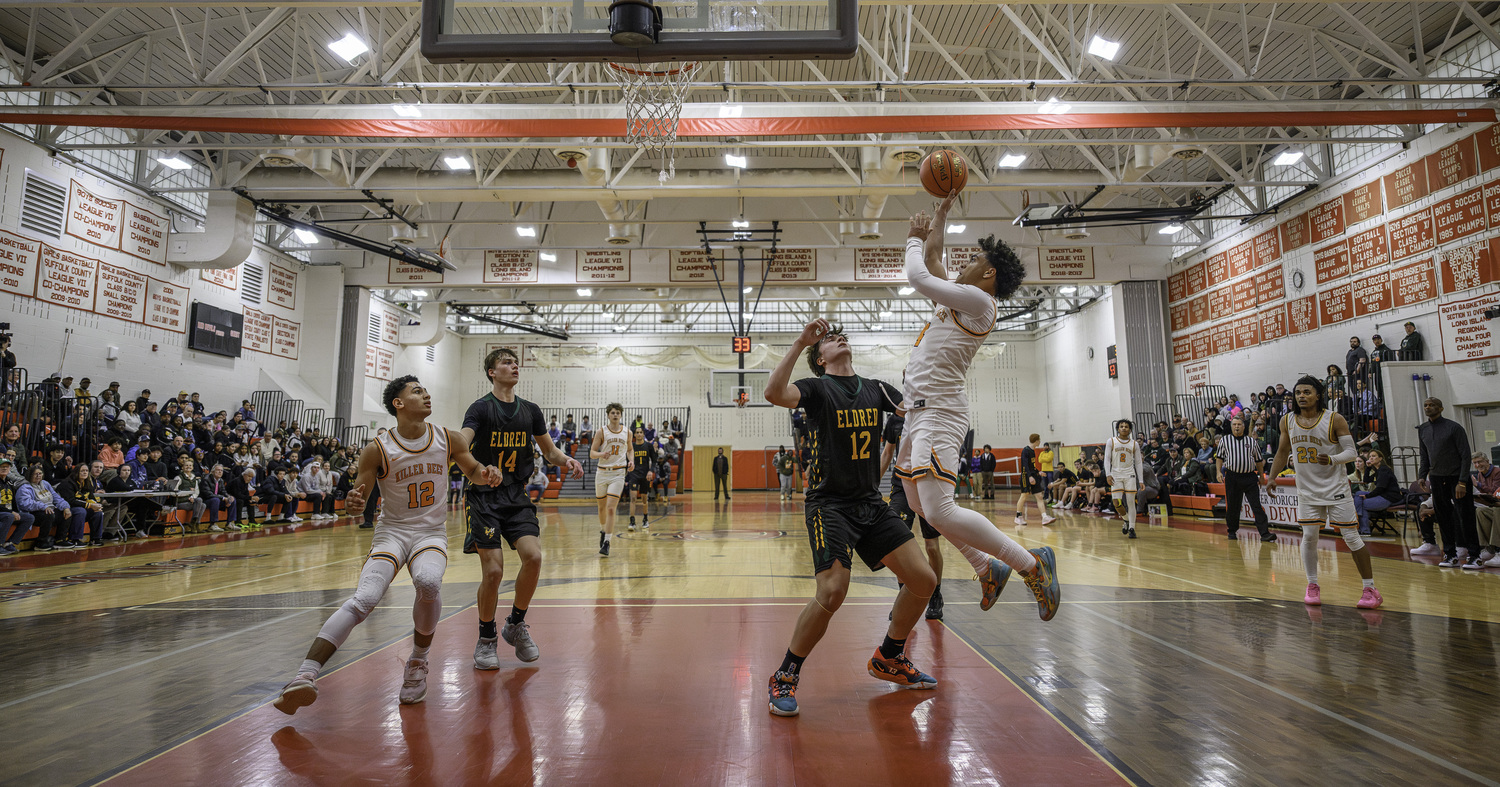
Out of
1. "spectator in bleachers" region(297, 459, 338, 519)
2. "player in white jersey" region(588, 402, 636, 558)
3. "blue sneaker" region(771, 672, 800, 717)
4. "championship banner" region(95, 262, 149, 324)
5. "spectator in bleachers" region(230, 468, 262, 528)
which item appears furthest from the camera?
"spectator in bleachers" region(297, 459, 338, 519)

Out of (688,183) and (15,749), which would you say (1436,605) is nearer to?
(15,749)

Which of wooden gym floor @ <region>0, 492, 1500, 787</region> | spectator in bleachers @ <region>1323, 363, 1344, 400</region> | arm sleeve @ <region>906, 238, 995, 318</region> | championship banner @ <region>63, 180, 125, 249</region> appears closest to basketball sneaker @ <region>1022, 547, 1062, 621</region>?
wooden gym floor @ <region>0, 492, 1500, 787</region>

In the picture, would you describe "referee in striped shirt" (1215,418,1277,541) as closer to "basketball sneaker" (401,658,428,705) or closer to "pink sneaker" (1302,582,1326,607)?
"pink sneaker" (1302,582,1326,607)

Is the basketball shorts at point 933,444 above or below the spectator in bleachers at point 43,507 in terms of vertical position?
above

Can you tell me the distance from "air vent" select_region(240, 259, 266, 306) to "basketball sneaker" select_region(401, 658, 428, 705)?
19.0 m

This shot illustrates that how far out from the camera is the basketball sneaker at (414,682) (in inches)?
122

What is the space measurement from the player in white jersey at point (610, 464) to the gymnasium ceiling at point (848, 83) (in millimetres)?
3874

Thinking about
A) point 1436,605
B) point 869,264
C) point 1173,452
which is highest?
point 869,264

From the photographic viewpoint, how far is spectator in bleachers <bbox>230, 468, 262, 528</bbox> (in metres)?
13.4

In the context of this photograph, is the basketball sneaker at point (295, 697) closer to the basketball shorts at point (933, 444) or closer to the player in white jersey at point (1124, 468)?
the basketball shorts at point (933, 444)

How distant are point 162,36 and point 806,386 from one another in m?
14.7

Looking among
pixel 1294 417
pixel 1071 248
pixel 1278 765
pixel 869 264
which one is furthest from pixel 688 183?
pixel 1278 765

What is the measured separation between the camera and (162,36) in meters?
12.2

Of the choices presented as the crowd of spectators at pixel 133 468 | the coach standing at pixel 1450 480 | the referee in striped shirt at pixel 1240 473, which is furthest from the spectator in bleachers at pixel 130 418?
the coach standing at pixel 1450 480
